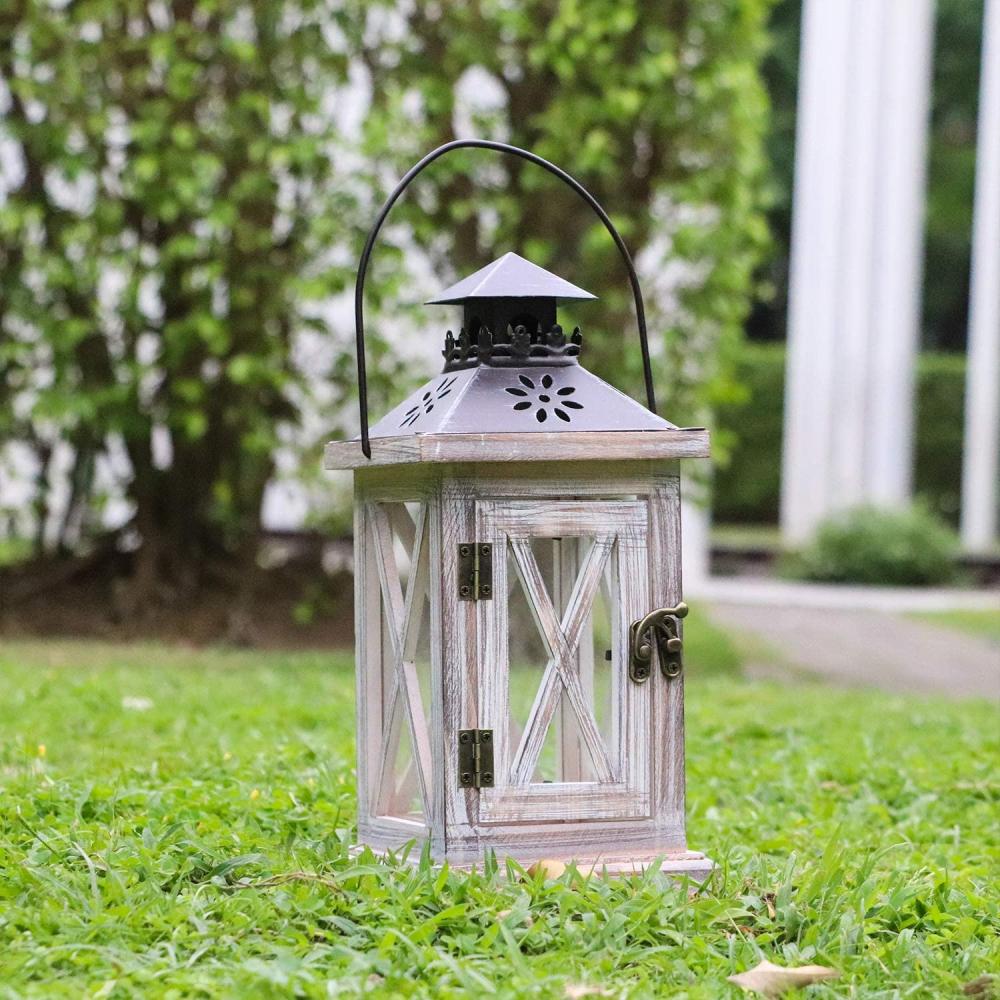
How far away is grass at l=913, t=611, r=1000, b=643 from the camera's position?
11.1 metres

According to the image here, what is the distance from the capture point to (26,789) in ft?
12.2

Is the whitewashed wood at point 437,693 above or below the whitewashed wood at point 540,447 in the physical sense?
below

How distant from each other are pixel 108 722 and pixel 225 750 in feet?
2.31

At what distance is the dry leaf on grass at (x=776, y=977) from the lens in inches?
103

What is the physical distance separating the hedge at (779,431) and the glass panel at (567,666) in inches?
758

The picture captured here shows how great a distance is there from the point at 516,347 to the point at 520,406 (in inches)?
6.2

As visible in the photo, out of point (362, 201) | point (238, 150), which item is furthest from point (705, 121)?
point (238, 150)

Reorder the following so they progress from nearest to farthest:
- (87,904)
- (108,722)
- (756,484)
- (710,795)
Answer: (87,904) < (710,795) < (108,722) < (756,484)

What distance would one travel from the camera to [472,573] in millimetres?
3002

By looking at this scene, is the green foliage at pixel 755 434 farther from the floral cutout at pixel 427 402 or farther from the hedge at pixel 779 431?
the floral cutout at pixel 427 402

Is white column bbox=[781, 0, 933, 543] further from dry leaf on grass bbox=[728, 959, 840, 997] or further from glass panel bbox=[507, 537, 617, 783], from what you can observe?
dry leaf on grass bbox=[728, 959, 840, 997]

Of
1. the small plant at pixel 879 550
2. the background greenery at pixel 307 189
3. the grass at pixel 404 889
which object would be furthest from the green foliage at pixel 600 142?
the small plant at pixel 879 550

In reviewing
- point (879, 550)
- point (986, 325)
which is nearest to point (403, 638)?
point (879, 550)

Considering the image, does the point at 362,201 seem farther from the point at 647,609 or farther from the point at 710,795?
the point at 647,609
